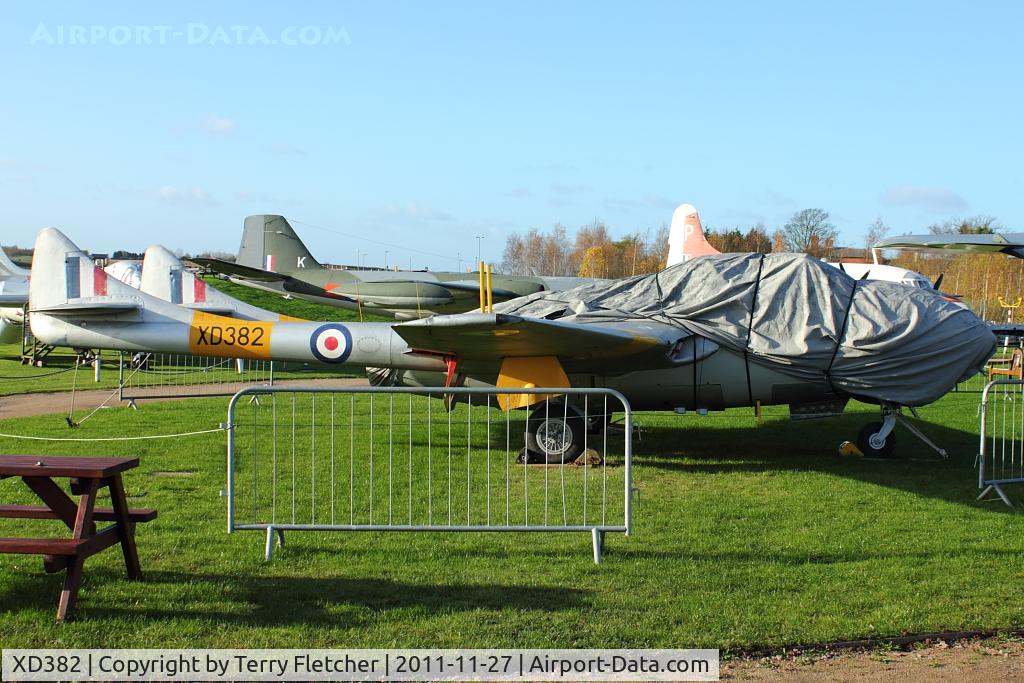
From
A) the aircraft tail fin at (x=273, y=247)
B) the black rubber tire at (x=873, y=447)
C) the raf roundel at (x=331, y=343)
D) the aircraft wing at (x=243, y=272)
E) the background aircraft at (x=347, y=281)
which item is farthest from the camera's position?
the aircraft tail fin at (x=273, y=247)

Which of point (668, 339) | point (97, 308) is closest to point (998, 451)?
point (668, 339)

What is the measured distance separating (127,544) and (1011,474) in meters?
9.17

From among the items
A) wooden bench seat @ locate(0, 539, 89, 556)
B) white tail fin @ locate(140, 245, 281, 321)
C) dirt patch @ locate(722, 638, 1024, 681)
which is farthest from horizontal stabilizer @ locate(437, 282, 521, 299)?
dirt patch @ locate(722, 638, 1024, 681)

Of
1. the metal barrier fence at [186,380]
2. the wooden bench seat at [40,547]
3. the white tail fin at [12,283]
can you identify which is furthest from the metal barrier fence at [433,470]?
the white tail fin at [12,283]

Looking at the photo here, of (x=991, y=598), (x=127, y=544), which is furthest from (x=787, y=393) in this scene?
(x=127, y=544)

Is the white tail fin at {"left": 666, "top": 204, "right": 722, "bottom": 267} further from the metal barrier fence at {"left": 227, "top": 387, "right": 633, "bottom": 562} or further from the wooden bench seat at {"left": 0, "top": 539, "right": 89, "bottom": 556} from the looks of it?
the wooden bench seat at {"left": 0, "top": 539, "right": 89, "bottom": 556}

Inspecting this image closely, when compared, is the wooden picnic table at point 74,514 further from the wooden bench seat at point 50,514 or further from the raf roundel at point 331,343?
the raf roundel at point 331,343

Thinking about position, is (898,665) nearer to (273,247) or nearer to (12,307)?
(273,247)

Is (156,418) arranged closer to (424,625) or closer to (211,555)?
(211,555)

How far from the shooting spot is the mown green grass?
16.4 feet

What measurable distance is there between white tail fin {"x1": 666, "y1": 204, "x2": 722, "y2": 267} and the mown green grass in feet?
76.8

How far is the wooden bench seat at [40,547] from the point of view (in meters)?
5.08

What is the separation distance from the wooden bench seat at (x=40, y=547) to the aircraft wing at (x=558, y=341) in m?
4.54

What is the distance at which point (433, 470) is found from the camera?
32.9ft
